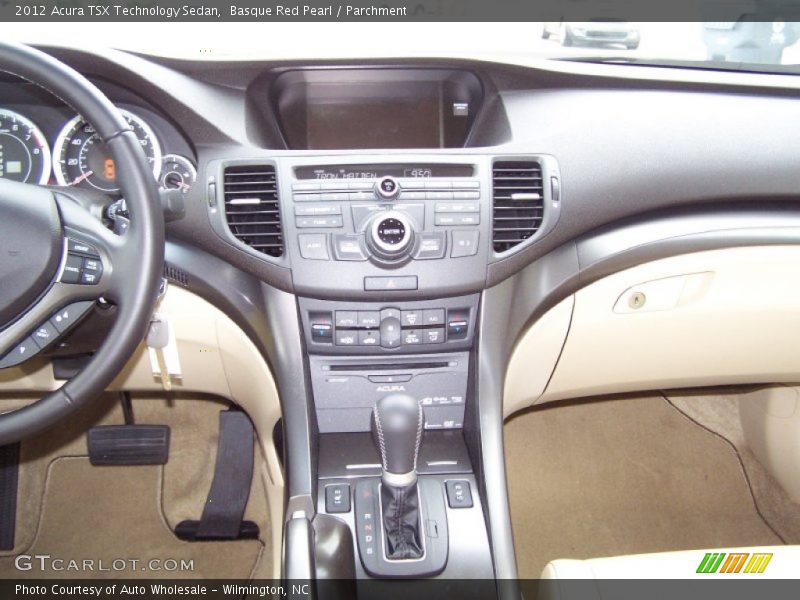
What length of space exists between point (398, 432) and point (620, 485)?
1144mm

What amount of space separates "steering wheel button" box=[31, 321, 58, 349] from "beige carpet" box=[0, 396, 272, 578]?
0.98 m

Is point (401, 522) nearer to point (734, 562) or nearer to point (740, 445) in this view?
point (734, 562)

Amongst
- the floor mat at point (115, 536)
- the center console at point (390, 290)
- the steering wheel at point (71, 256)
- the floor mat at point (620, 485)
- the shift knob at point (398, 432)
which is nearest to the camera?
the steering wheel at point (71, 256)

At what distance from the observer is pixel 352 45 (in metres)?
1.55

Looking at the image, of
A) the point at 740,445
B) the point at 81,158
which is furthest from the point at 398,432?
the point at 740,445

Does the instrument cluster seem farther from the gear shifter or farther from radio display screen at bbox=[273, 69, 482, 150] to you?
the gear shifter

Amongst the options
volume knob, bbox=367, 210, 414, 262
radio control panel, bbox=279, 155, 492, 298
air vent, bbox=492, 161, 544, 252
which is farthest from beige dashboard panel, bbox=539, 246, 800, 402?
volume knob, bbox=367, 210, 414, 262

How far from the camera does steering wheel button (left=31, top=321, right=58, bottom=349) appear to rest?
1173 mm

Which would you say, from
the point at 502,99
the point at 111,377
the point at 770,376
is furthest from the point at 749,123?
the point at 111,377

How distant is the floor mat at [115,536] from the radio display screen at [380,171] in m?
1.03

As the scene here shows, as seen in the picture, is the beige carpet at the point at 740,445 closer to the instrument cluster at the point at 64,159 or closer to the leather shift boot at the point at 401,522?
the leather shift boot at the point at 401,522

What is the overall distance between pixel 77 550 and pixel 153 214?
1229 millimetres

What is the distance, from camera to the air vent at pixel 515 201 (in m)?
1.47

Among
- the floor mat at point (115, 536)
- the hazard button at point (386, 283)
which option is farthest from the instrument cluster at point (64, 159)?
the floor mat at point (115, 536)
